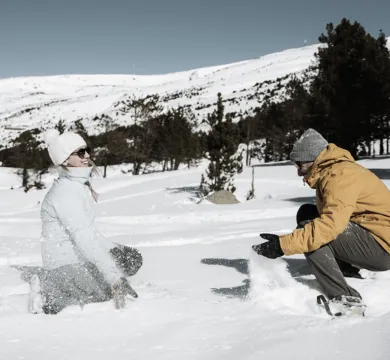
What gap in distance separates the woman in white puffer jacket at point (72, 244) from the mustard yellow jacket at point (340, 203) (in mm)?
1144

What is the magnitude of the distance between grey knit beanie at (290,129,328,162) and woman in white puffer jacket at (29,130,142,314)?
1385 mm

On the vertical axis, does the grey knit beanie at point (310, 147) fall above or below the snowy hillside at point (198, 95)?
below

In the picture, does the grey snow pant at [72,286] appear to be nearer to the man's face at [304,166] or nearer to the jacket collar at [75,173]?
the jacket collar at [75,173]

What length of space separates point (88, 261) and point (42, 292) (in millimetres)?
375

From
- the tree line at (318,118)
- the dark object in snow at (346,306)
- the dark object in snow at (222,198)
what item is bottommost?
the dark object in snow at (222,198)

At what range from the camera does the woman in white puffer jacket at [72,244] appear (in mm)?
2760

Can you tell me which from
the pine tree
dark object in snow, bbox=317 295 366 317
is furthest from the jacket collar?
the pine tree

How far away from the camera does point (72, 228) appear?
276 centimetres

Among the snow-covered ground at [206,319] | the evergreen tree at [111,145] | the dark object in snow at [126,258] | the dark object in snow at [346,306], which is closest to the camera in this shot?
the snow-covered ground at [206,319]

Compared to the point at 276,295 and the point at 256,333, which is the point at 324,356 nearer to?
the point at 256,333

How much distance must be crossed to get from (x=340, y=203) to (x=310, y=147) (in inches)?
17.6

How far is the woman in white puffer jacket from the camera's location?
276 cm

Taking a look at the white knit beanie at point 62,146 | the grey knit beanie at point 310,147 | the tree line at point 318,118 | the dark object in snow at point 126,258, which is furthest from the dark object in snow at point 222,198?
the white knit beanie at point 62,146

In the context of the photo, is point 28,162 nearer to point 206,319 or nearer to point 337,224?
point 206,319
